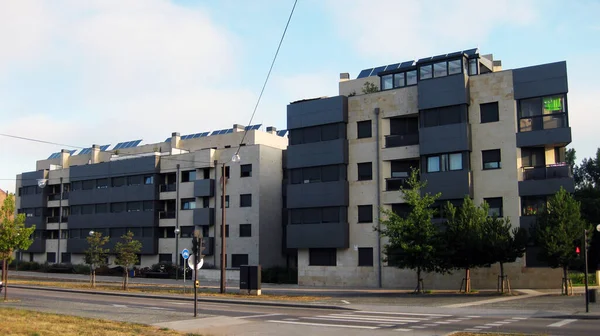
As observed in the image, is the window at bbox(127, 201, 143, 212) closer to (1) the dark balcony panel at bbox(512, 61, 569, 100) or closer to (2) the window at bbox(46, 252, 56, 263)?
(2) the window at bbox(46, 252, 56, 263)

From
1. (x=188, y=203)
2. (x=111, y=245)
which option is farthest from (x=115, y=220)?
(x=188, y=203)

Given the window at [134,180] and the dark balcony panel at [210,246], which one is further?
the window at [134,180]

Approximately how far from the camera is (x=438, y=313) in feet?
78.0

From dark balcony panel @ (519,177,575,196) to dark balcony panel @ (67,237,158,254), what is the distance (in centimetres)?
4011

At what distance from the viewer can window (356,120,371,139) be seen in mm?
46000

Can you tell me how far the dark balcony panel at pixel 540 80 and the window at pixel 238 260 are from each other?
96.0 ft

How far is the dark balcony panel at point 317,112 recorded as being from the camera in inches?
1833

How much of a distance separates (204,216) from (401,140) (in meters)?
23.7

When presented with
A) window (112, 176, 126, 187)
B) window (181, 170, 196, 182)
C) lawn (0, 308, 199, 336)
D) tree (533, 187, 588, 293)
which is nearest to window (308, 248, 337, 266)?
tree (533, 187, 588, 293)

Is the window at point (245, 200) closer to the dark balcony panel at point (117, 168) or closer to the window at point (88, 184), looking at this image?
the dark balcony panel at point (117, 168)

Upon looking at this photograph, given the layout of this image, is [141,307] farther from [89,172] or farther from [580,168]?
[580,168]

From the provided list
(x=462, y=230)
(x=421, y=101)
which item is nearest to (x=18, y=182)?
(x=421, y=101)

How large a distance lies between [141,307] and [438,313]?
42.6 ft

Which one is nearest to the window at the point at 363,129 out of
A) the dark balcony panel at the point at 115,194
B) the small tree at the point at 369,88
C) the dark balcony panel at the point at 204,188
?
the small tree at the point at 369,88
